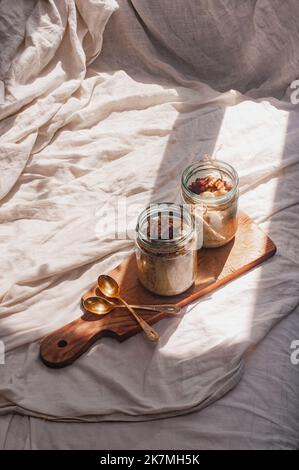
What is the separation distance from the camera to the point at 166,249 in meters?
1.06

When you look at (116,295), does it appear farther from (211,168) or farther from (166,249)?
(211,168)

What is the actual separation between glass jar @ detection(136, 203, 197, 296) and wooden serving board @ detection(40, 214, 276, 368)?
0.02 metres

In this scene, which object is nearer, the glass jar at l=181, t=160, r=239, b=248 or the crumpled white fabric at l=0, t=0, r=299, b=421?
the crumpled white fabric at l=0, t=0, r=299, b=421

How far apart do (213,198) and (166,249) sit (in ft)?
0.48

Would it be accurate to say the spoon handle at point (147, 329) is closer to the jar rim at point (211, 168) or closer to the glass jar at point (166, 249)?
the glass jar at point (166, 249)

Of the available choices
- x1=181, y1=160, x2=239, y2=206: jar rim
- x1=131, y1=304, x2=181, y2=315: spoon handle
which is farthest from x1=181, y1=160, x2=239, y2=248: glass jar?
x1=131, y1=304, x2=181, y2=315: spoon handle

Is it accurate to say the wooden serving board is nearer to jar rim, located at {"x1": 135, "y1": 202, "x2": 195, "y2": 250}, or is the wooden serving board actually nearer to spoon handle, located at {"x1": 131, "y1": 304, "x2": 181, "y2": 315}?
spoon handle, located at {"x1": 131, "y1": 304, "x2": 181, "y2": 315}

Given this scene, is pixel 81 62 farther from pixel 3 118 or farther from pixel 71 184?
pixel 71 184

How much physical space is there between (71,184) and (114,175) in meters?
0.10

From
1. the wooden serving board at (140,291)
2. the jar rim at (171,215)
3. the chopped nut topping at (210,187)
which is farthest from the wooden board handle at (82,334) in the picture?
the chopped nut topping at (210,187)

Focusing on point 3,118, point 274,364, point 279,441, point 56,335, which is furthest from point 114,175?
point 279,441

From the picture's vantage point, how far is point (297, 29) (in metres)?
1.58

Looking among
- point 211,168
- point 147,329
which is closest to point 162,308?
point 147,329

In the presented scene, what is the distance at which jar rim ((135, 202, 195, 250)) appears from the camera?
1.06 meters
